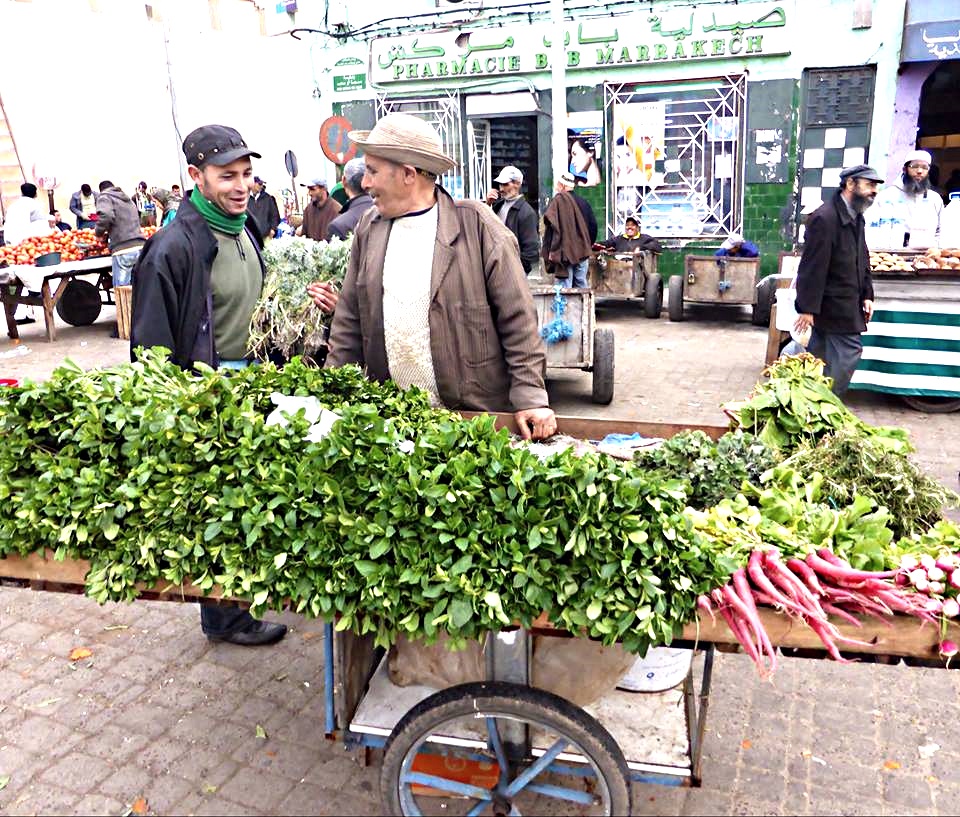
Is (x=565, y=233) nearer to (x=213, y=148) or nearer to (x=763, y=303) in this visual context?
(x=763, y=303)

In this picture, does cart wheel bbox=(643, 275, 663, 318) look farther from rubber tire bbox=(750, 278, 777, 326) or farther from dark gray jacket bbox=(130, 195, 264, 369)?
dark gray jacket bbox=(130, 195, 264, 369)

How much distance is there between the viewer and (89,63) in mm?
22438

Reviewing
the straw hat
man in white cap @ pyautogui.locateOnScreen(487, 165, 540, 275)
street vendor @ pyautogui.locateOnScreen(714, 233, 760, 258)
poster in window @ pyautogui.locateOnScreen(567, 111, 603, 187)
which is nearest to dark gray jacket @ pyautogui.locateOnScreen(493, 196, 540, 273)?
man in white cap @ pyautogui.locateOnScreen(487, 165, 540, 275)

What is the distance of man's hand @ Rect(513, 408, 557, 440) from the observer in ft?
10.2

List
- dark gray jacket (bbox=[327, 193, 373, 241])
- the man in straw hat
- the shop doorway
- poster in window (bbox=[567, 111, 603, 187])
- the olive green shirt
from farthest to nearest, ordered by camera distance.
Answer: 1. the shop doorway
2. poster in window (bbox=[567, 111, 603, 187])
3. dark gray jacket (bbox=[327, 193, 373, 241])
4. the olive green shirt
5. the man in straw hat

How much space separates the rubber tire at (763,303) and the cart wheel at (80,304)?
8.99m

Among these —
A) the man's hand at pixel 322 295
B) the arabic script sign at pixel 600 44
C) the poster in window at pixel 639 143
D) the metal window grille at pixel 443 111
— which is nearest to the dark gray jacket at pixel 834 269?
the man's hand at pixel 322 295

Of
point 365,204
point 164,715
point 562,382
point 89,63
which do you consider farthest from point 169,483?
point 89,63

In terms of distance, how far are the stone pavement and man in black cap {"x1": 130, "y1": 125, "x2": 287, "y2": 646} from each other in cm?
45

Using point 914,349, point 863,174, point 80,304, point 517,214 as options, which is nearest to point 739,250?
point 517,214

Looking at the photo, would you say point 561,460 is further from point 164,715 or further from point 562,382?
point 562,382

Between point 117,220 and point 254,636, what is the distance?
840 centimetres

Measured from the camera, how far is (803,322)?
5906 mm

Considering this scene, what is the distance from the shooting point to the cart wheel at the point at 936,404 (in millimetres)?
6961
